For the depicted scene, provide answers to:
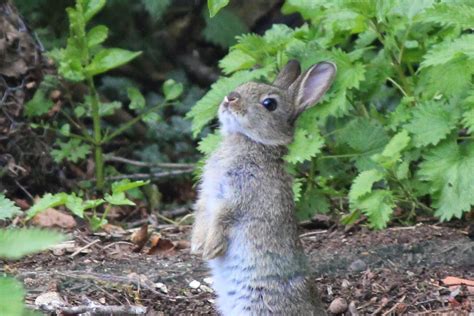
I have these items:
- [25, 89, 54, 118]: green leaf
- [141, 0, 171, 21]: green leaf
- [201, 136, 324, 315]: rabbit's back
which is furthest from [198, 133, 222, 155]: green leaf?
[141, 0, 171, 21]: green leaf

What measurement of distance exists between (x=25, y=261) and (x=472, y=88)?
2725 millimetres

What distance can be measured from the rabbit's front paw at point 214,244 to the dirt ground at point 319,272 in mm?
584

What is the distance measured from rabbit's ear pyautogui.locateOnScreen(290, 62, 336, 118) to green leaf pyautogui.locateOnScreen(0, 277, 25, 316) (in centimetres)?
313

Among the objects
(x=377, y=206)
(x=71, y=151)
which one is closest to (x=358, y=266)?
(x=377, y=206)

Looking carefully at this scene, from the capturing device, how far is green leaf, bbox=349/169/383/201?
5.58 m

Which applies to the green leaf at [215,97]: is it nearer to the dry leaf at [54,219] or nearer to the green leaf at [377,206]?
the green leaf at [377,206]

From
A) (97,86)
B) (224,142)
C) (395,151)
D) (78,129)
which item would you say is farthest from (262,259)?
(97,86)

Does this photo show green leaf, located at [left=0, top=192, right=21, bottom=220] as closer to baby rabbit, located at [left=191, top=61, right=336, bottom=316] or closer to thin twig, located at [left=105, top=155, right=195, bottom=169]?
baby rabbit, located at [left=191, top=61, right=336, bottom=316]

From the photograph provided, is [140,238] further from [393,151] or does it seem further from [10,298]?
[10,298]

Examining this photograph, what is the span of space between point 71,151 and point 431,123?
2.91 metres

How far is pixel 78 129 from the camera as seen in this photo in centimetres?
798

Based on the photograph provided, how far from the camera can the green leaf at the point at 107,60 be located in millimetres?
6832

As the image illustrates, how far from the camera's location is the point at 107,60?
→ 6.90m

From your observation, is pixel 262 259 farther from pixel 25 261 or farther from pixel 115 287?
pixel 25 261
